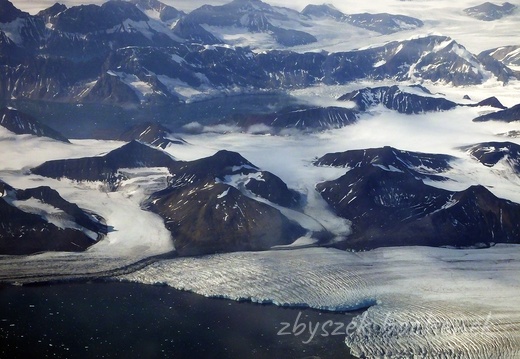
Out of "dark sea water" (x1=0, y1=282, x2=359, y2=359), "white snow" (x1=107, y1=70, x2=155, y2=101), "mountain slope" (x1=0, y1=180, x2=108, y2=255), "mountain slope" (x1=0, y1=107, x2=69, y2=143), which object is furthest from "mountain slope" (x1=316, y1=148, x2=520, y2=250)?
"white snow" (x1=107, y1=70, x2=155, y2=101)

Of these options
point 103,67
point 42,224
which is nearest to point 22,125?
point 42,224

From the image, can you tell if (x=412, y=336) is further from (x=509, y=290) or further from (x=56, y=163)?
(x=56, y=163)

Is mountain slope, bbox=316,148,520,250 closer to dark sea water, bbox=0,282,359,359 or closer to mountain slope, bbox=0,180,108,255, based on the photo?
dark sea water, bbox=0,282,359,359

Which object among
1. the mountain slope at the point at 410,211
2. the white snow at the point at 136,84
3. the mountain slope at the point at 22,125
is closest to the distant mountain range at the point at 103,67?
the white snow at the point at 136,84

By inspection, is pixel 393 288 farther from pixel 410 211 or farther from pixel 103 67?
pixel 103 67

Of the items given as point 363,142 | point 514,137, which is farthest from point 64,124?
point 514,137

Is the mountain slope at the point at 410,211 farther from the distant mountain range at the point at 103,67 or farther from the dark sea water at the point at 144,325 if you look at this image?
the distant mountain range at the point at 103,67
